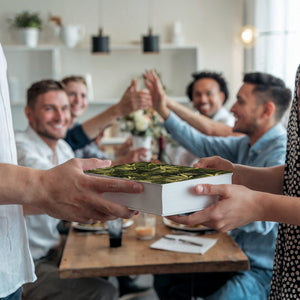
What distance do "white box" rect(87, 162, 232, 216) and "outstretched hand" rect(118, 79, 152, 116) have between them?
1167 mm

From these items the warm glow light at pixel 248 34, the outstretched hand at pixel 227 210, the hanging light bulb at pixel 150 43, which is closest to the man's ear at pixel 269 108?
the outstretched hand at pixel 227 210

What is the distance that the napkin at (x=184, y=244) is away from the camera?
141 cm

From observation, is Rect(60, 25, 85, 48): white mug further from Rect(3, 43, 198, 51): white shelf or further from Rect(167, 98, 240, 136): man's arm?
Rect(167, 98, 240, 136): man's arm

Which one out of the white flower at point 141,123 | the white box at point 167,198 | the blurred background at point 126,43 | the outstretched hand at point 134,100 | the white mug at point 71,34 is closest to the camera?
the white box at point 167,198

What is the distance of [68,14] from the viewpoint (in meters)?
4.39

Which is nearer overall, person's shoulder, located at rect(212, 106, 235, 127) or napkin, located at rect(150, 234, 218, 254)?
napkin, located at rect(150, 234, 218, 254)

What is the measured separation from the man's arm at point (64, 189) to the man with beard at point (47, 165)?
1.33ft

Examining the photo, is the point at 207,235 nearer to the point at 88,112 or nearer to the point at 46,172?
the point at 46,172

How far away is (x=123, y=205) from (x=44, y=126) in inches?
52.1

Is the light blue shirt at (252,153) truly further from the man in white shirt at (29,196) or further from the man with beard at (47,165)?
the man in white shirt at (29,196)

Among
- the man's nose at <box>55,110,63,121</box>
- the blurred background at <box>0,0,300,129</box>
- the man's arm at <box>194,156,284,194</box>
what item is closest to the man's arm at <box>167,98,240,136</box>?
the man's nose at <box>55,110,63,121</box>

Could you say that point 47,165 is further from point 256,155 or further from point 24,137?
point 256,155

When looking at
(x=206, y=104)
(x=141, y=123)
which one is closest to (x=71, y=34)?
(x=206, y=104)

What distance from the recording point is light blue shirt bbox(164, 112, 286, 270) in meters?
1.48
